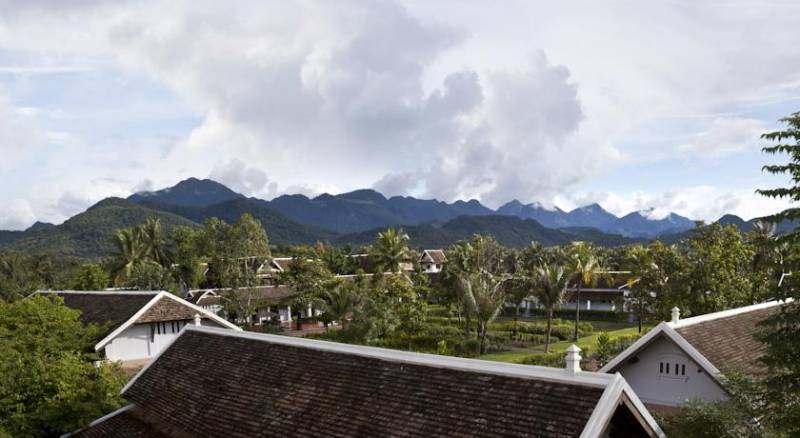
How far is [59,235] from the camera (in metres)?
146

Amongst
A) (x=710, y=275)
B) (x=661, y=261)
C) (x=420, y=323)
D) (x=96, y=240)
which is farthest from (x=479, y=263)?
(x=96, y=240)

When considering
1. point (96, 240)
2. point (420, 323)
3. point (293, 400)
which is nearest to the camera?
point (293, 400)

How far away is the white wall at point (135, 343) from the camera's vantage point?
90.0 ft

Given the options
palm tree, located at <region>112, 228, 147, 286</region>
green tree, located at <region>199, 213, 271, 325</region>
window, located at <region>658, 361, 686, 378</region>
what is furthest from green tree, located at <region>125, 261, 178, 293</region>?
window, located at <region>658, 361, 686, 378</region>

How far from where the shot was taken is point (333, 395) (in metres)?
11.4

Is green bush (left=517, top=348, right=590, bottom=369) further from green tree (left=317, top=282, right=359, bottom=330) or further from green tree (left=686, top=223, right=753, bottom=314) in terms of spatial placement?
green tree (left=317, top=282, right=359, bottom=330)

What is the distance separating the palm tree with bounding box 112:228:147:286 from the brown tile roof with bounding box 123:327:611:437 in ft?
138

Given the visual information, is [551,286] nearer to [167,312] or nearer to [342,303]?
[342,303]

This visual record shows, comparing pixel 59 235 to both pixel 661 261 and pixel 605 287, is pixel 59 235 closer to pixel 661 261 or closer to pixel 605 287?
pixel 605 287

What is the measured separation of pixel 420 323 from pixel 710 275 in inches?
767

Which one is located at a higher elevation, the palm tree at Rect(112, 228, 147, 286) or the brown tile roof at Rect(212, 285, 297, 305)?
the palm tree at Rect(112, 228, 147, 286)

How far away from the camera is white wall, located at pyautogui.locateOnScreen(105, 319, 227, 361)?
90.0 feet

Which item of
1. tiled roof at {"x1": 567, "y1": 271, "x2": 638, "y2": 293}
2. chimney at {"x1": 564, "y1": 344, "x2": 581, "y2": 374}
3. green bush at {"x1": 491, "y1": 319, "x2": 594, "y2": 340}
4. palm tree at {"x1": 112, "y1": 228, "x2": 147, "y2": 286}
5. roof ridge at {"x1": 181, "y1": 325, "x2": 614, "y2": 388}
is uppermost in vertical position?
palm tree at {"x1": 112, "y1": 228, "x2": 147, "y2": 286}

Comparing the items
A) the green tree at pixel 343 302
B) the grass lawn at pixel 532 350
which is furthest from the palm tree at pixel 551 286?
the green tree at pixel 343 302
